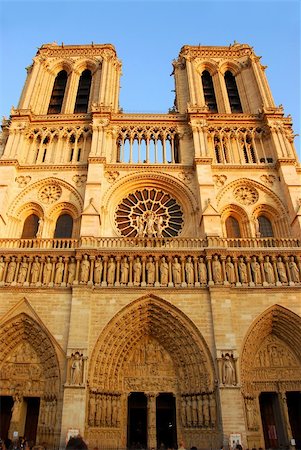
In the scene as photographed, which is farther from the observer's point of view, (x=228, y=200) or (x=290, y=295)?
(x=228, y=200)

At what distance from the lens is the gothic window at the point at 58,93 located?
20.7 meters

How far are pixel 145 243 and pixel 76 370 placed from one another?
497 cm

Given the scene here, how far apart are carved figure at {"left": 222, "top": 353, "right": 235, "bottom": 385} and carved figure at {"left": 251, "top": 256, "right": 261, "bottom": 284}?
2.90 metres

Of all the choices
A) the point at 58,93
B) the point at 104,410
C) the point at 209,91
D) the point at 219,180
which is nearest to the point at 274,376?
the point at 104,410

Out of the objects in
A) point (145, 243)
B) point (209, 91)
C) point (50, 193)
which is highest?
point (209, 91)

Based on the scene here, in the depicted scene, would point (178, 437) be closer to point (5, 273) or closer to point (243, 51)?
point (5, 273)

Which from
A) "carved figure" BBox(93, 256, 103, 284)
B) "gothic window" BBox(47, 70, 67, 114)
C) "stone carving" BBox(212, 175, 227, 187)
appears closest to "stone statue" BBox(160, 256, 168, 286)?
"carved figure" BBox(93, 256, 103, 284)

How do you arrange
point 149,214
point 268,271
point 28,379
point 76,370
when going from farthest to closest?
point 149,214 < point 268,271 < point 28,379 < point 76,370

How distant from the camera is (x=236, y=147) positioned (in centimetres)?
1792

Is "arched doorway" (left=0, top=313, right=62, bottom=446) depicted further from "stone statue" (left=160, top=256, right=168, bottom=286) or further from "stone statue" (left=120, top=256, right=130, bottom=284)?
"stone statue" (left=160, top=256, right=168, bottom=286)

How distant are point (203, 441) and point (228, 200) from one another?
358 inches

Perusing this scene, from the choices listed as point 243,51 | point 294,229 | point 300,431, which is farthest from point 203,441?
point 243,51

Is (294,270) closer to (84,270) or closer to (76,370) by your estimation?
(84,270)

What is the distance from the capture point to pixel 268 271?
44.1ft
